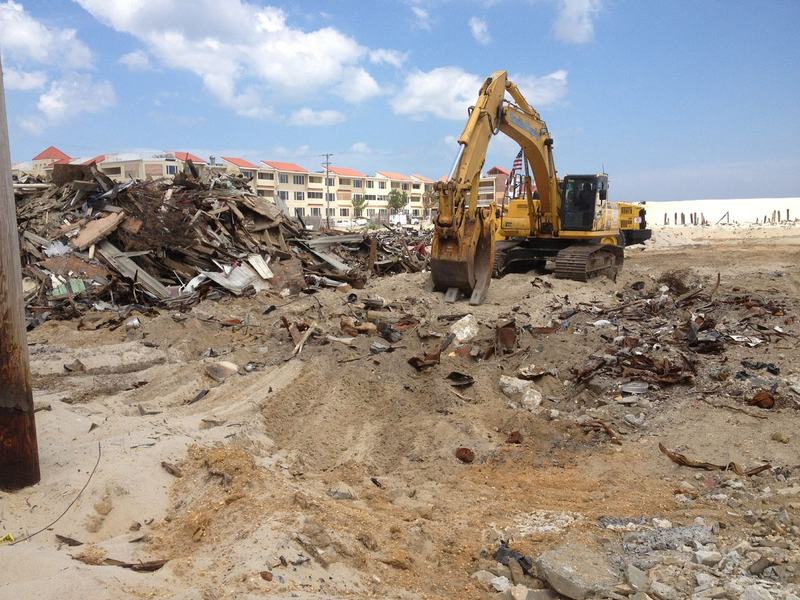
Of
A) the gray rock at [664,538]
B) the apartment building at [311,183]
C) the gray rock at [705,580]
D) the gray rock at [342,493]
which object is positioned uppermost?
the apartment building at [311,183]

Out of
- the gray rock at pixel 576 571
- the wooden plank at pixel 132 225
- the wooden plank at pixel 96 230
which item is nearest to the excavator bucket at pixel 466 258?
the wooden plank at pixel 132 225

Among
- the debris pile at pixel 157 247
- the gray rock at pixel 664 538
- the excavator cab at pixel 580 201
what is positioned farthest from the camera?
the excavator cab at pixel 580 201

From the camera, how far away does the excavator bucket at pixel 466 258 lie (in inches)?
433

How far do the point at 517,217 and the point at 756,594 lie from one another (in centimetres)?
1275

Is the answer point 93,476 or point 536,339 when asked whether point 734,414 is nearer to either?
point 536,339

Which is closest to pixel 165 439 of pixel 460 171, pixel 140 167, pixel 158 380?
pixel 158 380

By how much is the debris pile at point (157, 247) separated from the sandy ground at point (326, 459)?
177 centimetres

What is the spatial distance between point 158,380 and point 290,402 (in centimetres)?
201

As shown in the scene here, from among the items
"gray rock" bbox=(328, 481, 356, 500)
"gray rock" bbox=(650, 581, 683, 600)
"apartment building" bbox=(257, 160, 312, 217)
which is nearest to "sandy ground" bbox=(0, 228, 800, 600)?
"gray rock" bbox=(328, 481, 356, 500)

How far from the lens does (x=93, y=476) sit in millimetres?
4309

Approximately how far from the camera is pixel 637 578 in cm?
356

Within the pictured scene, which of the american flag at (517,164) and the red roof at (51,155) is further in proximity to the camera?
the red roof at (51,155)

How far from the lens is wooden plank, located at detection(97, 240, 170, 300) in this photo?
12.3 metres

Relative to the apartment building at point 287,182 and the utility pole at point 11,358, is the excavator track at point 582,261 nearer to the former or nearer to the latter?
the utility pole at point 11,358
